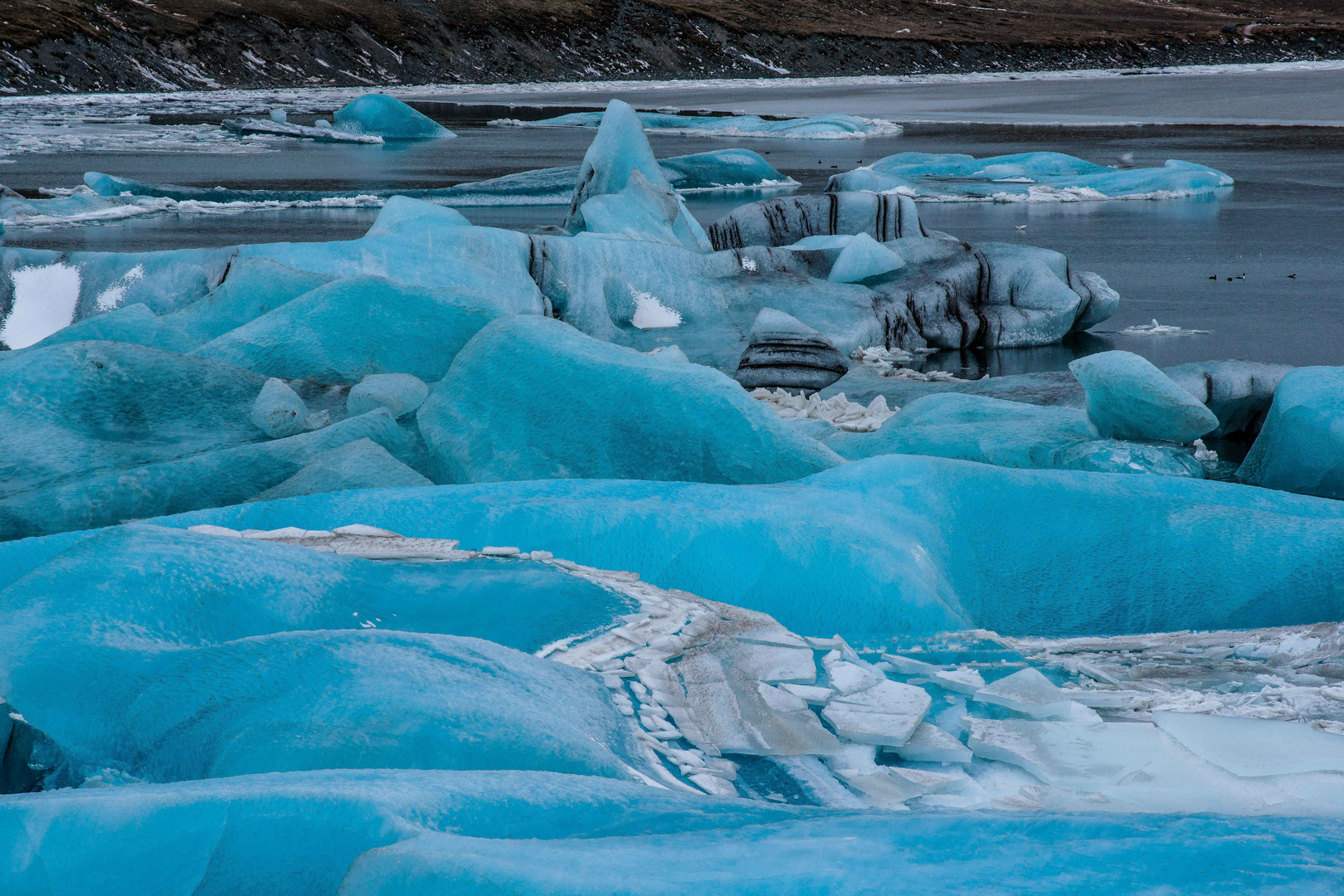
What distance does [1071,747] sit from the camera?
139cm

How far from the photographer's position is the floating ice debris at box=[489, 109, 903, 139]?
15.2 m

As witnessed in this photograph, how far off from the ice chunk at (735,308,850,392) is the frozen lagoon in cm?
144

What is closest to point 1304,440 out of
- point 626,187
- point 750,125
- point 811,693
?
point 811,693

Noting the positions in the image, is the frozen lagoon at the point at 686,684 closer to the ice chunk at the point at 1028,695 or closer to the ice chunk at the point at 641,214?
the ice chunk at the point at 1028,695

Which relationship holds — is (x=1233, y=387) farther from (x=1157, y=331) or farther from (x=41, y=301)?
(x=41, y=301)

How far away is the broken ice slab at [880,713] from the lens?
139 cm

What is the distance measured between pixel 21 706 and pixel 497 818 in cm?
64

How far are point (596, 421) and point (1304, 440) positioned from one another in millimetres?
1560

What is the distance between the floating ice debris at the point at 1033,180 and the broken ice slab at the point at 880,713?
261 inches

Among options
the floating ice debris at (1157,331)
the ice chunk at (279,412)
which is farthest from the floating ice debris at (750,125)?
the ice chunk at (279,412)

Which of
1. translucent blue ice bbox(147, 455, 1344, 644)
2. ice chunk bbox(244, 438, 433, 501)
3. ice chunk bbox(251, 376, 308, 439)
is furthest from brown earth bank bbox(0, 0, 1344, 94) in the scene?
translucent blue ice bbox(147, 455, 1344, 644)

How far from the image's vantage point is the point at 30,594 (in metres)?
1.51

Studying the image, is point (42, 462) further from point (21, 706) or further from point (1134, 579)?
point (1134, 579)

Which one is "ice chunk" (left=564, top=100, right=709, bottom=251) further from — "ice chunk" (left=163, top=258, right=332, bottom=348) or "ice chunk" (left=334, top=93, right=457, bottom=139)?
"ice chunk" (left=334, top=93, right=457, bottom=139)
